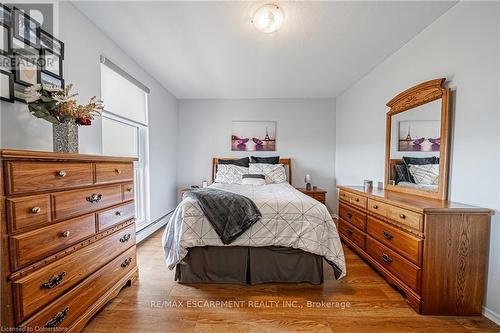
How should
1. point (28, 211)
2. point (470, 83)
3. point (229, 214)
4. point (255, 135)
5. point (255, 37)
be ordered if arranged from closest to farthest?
point (28, 211), point (470, 83), point (229, 214), point (255, 37), point (255, 135)

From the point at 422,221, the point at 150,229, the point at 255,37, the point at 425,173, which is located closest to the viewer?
the point at 422,221

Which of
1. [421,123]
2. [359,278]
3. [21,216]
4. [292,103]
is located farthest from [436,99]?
[21,216]

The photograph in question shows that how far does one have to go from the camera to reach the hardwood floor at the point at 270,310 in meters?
1.41

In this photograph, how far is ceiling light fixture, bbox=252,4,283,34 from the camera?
1.65 metres

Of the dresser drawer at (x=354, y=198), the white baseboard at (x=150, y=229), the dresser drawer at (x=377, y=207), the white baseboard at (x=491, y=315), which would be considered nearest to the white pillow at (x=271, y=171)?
the dresser drawer at (x=354, y=198)

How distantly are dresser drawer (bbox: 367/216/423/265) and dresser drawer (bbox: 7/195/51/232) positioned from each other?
2.38 m

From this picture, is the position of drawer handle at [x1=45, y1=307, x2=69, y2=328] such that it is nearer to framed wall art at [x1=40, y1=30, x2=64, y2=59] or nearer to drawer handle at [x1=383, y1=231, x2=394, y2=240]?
framed wall art at [x1=40, y1=30, x2=64, y2=59]

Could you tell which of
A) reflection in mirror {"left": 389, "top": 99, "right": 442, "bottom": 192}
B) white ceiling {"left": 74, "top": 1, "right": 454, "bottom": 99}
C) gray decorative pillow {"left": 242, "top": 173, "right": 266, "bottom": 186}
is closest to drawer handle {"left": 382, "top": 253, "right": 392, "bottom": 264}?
reflection in mirror {"left": 389, "top": 99, "right": 442, "bottom": 192}

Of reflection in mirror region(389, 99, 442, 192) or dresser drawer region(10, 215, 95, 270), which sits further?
reflection in mirror region(389, 99, 442, 192)

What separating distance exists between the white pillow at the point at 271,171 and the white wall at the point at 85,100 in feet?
5.33

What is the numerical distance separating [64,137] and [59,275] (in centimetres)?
85

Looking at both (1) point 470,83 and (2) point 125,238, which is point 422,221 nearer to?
(1) point 470,83

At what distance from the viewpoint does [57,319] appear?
1.14 metres

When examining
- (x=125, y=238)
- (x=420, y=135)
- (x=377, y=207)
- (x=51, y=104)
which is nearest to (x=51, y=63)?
(x=51, y=104)
